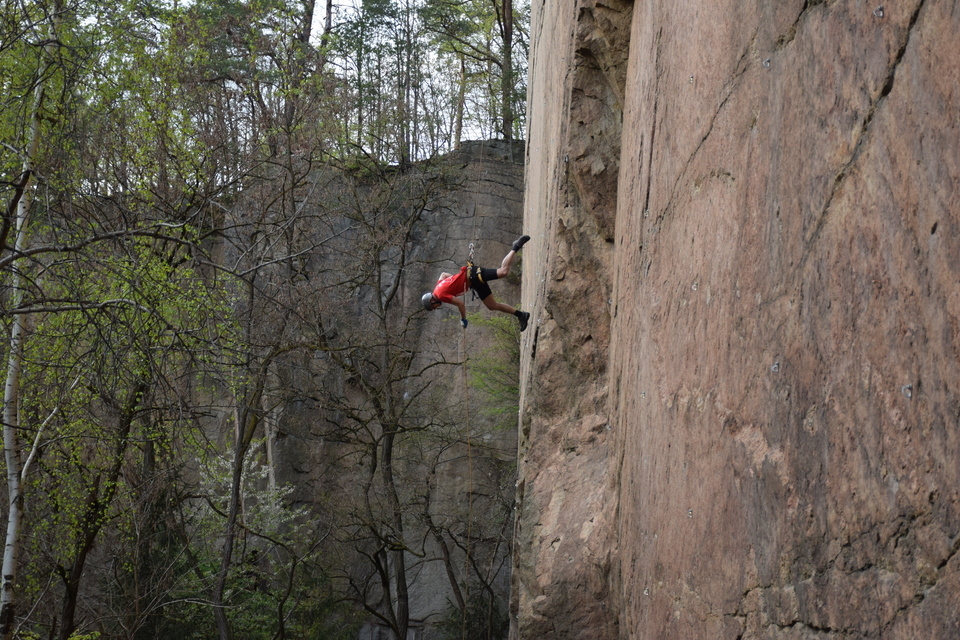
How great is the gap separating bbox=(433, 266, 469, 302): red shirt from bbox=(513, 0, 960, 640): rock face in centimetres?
299

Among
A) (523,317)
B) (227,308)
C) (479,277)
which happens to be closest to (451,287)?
(479,277)

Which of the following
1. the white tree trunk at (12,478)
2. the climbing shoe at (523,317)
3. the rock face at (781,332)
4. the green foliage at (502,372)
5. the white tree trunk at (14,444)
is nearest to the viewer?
the rock face at (781,332)

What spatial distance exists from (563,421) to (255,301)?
33.3ft

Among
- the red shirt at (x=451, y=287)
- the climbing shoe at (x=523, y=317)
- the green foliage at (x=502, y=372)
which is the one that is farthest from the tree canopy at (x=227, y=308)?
the climbing shoe at (x=523, y=317)

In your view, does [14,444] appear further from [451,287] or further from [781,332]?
[781,332]

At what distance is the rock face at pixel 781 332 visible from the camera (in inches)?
63.9

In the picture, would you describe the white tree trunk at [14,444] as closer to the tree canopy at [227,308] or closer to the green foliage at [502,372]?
the tree canopy at [227,308]

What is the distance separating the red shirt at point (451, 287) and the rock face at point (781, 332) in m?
2.99

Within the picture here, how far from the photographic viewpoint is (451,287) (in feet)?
25.2

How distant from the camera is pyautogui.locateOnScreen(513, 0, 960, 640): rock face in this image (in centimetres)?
162

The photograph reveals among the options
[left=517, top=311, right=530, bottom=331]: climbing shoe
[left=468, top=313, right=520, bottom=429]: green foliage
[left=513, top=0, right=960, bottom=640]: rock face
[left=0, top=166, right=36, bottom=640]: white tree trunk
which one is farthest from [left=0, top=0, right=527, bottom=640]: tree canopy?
[left=513, top=0, right=960, bottom=640]: rock face

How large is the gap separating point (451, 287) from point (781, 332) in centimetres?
555

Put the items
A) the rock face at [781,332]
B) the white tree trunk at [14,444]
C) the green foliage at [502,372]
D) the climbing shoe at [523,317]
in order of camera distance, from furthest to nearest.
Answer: the green foliage at [502,372], the white tree trunk at [14,444], the climbing shoe at [523,317], the rock face at [781,332]

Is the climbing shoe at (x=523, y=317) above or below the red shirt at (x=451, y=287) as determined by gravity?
below
